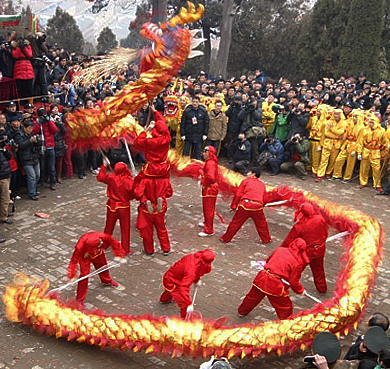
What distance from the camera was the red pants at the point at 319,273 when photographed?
7102mm

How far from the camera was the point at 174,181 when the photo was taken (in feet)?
38.9

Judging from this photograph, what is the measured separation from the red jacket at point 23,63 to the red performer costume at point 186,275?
24.1 feet

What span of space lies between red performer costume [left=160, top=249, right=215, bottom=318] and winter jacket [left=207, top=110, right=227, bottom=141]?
23.6 feet

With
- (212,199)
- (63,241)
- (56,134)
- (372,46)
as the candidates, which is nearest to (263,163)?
(212,199)

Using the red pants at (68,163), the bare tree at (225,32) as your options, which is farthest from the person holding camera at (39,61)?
the bare tree at (225,32)

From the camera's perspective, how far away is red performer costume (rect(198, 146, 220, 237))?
8.70 m

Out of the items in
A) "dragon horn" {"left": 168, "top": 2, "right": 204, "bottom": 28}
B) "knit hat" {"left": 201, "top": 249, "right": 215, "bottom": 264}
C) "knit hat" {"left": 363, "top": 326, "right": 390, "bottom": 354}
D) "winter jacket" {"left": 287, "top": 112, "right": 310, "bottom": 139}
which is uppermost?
"dragon horn" {"left": 168, "top": 2, "right": 204, "bottom": 28}

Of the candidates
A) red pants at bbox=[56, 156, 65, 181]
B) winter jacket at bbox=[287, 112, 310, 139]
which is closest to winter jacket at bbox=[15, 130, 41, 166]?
red pants at bbox=[56, 156, 65, 181]

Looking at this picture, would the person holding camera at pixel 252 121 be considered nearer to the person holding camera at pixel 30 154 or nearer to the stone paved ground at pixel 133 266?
the stone paved ground at pixel 133 266

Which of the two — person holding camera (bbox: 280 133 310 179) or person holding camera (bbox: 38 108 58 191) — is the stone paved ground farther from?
person holding camera (bbox: 280 133 310 179)

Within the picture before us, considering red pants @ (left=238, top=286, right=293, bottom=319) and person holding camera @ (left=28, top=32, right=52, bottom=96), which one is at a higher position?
person holding camera @ (left=28, top=32, right=52, bottom=96)

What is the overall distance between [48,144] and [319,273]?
6178 mm

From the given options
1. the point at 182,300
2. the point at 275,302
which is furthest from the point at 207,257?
the point at 275,302

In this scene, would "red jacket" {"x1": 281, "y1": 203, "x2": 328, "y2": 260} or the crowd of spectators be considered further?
the crowd of spectators
